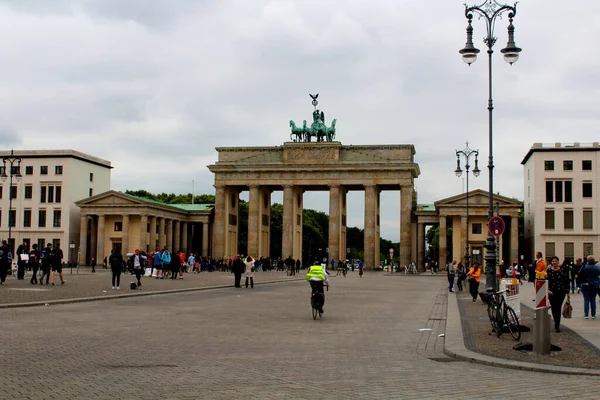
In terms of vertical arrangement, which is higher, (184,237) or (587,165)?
(587,165)

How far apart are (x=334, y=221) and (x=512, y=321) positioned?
268ft

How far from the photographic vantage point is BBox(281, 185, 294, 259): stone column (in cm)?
9912

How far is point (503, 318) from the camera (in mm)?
17078

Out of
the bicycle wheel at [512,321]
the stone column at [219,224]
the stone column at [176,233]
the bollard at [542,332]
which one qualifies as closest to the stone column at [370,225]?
the stone column at [219,224]

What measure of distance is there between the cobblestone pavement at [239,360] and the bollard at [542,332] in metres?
1.64

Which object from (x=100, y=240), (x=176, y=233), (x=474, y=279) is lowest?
(x=474, y=279)

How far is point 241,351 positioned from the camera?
47.7 ft

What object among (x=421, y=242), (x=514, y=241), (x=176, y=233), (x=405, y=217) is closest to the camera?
(x=514, y=241)

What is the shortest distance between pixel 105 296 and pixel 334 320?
11633 millimetres

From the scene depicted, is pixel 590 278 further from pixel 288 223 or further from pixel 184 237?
pixel 184 237

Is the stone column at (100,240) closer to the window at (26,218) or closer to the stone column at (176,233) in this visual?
the stone column at (176,233)

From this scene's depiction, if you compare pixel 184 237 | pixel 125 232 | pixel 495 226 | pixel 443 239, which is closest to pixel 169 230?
pixel 184 237

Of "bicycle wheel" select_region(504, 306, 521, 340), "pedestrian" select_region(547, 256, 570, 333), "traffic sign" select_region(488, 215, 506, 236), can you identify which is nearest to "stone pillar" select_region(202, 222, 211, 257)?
"traffic sign" select_region(488, 215, 506, 236)

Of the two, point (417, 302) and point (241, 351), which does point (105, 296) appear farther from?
point (241, 351)
